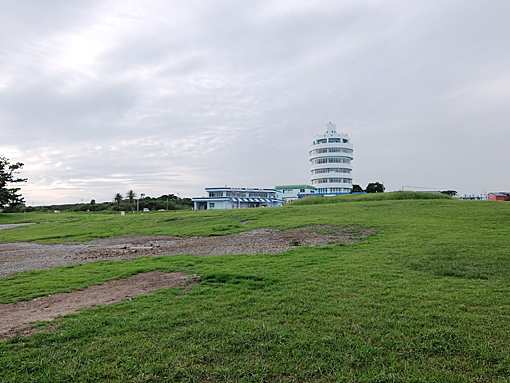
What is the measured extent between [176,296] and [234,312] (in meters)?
1.95

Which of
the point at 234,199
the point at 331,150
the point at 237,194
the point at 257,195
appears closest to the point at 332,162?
the point at 331,150

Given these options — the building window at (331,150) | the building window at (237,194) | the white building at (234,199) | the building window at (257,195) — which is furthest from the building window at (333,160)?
the building window at (237,194)

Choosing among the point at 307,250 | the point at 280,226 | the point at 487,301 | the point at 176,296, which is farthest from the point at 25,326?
the point at 280,226

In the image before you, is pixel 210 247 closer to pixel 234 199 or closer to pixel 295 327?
pixel 295 327

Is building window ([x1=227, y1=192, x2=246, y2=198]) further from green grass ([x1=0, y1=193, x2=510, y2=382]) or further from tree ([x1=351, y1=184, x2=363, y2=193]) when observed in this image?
green grass ([x1=0, y1=193, x2=510, y2=382])

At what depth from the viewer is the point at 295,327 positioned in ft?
18.1

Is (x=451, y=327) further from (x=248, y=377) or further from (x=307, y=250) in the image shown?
(x=307, y=250)

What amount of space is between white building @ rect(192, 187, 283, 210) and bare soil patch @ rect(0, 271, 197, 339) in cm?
6350

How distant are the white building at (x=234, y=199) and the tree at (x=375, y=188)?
76.2 feet

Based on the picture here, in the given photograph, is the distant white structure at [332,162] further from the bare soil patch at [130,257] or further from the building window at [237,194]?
the bare soil patch at [130,257]

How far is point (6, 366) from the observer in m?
4.53

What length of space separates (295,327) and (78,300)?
18.3 ft

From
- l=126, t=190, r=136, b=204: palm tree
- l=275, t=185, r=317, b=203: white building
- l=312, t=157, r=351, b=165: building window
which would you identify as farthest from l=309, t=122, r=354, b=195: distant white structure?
l=126, t=190, r=136, b=204: palm tree

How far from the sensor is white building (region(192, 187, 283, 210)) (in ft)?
250
